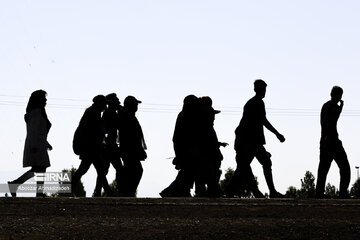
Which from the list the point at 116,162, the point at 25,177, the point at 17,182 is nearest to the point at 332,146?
the point at 116,162

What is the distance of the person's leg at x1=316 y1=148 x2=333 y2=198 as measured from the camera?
17781 millimetres

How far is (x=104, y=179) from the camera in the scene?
1927 cm

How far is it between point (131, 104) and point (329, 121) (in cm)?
351

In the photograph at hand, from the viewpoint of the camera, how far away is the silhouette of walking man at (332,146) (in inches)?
688

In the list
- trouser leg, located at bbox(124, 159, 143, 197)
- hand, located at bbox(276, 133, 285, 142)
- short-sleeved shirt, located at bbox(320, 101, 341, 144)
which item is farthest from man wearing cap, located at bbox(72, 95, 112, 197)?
short-sleeved shirt, located at bbox(320, 101, 341, 144)

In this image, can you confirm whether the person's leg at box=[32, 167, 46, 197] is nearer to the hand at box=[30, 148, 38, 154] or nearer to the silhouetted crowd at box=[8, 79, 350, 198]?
the silhouetted crowd at box=[8, 79, 350, 198]

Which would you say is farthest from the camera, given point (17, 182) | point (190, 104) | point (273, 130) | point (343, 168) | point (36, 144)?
point (343, 168)

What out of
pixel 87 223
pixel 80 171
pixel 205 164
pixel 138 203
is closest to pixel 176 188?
pixel 205 164

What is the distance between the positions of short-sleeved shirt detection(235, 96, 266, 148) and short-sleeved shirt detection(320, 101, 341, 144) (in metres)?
1.04

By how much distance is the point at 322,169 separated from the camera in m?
18.0

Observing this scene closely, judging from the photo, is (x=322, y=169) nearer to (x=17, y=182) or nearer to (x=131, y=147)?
(x=131, y=147)

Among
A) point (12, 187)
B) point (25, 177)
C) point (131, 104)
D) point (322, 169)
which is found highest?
point (131, 104)

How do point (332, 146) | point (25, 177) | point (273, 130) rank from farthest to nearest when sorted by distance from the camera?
point (332, 146)
point (273, 130)
point (25, 177)

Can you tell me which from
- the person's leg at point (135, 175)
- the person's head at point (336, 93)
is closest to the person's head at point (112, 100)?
the person's leg at point (135, 175)
